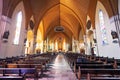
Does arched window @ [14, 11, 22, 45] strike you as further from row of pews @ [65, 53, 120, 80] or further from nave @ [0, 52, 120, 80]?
row of pews @ [65, 53, 120, 80]

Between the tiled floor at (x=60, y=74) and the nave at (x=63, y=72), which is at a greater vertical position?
the nave at (x=63, y=72)

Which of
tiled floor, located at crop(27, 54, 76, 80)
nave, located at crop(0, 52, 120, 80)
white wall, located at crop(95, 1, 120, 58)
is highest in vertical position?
white wall, located at crop(95, 1, 120, 58)

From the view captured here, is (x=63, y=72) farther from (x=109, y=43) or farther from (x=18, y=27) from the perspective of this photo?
(x=18, y=27)

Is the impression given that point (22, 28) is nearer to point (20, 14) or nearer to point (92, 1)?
point (20, 14)

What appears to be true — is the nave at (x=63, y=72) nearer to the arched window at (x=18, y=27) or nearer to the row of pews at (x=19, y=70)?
the row of pews at (x=19, y=70)

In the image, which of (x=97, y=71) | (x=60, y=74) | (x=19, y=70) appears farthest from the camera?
(x=60, y=74)

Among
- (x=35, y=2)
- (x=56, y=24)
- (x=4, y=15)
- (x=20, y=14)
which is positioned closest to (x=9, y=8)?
(x=4, y=15)

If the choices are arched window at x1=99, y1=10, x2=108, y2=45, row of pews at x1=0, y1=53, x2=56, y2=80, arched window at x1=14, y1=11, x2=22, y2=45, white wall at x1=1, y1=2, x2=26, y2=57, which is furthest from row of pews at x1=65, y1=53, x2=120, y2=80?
arched window at x1=14, y1=11, x2=22, y2=45

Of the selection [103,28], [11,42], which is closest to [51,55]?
[11,42]

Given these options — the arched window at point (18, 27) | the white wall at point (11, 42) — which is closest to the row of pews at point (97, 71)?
the white wall at point (11, 42)

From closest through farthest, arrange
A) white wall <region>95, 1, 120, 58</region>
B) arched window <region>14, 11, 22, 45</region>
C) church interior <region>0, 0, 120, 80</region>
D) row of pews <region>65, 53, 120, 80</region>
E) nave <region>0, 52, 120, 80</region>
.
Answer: row of pews <region>65, 53, 120, 80</region>, nave <region>0, 52, 120, 80</region>, church interior <region>0, 0, 120, 80</region>, white wall <region>95, 1, 120, 58</region>, arched window <region>14, 11, 22, 45</region>

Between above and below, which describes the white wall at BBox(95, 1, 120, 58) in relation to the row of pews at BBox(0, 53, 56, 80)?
above

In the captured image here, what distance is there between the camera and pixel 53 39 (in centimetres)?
4641

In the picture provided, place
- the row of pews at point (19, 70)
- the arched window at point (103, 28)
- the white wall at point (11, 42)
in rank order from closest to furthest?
the row of pews at point (19, 70), the white wall at point (11, 42), the arched window at point (103, 28)
